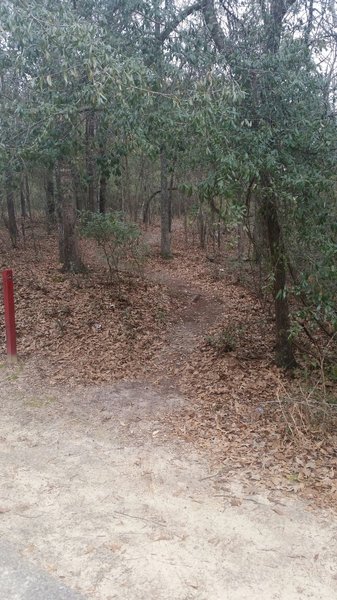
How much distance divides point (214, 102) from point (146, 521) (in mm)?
4203

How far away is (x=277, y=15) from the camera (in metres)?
6.04

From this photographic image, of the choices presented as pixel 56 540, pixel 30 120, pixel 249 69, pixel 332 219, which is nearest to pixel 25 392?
pixel 56 540

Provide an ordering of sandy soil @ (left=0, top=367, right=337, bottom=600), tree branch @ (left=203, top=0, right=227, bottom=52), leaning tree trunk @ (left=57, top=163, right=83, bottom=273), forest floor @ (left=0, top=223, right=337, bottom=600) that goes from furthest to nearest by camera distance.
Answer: leaning tree trunk @ (left=57, top=163, right=83, bottom=273), tree branch @ (left=203, top=0, right=227, bottom=52), forest floor @ (left=0, top=223, right=337, bottom=600), sandy soil @ (left=0, top=367, right=337, bottom=600)

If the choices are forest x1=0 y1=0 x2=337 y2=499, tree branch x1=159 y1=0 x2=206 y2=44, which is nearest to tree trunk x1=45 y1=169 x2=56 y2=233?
forest x1=0 y1=0 x2=337 y2=499

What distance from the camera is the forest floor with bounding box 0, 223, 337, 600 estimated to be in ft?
9.75

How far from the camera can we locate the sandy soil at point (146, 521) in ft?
9.36

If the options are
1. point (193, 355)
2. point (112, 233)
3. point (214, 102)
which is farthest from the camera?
point (112, 233)

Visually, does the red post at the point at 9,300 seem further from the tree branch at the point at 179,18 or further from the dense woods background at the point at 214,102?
the tree branch at the point at 179,18

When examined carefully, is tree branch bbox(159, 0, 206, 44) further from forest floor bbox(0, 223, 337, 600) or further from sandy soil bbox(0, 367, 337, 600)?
sandy soil bbox(0, 367, 337, 600)

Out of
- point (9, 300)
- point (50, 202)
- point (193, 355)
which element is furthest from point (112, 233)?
point (50, 202)

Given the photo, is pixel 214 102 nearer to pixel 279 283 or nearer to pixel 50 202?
pixel 279 283

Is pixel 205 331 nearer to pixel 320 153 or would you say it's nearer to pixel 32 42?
pixel 320 153

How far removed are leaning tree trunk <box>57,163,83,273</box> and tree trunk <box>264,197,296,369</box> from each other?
519 centimetres

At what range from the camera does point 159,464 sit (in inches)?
170
